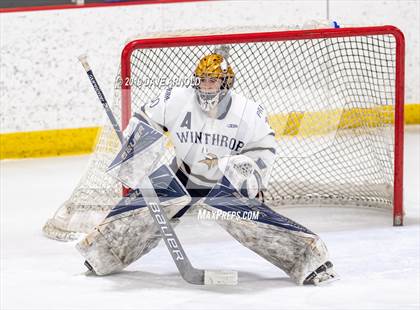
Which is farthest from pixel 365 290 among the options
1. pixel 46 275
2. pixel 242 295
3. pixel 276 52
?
pixel 276 52

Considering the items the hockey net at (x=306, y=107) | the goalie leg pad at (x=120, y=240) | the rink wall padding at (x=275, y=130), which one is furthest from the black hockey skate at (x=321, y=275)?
the rink wall padding at (x=275, y=130)

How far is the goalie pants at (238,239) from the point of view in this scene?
4340 mm

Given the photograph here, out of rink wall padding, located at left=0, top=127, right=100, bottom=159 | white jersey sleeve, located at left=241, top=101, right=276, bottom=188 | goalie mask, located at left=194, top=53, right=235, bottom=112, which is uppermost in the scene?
goalie mask, located at left=194, top=53, right=235, bottom=112

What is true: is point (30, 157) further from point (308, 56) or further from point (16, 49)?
point (308, 56)

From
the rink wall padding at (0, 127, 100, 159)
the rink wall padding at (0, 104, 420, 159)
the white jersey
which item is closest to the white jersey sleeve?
the white jersey

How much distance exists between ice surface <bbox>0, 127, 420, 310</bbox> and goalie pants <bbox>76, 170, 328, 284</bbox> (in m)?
0.07

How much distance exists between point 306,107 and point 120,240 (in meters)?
1.49

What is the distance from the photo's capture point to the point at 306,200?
5.70 meters

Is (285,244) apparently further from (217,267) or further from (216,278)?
(217,267)

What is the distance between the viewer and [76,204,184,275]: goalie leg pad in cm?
438

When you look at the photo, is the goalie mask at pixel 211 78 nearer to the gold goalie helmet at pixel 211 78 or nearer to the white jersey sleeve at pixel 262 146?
the gold goalie helmet at pixel 211 78

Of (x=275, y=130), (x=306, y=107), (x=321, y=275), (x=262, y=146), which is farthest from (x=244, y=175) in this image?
(x=306, y=107)

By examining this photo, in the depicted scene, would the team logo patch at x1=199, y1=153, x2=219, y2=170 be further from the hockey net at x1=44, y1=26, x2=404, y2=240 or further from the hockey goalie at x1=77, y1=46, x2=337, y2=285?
the hockey net at x1=44, y1=26, x2=404, y2=240

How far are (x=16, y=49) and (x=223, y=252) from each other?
2206 mm
